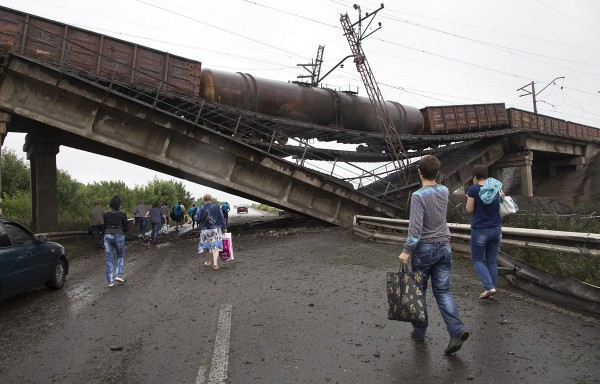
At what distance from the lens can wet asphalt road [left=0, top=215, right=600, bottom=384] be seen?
3.78m

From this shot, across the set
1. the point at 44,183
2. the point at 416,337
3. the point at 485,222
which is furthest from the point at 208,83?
the point at 416,337

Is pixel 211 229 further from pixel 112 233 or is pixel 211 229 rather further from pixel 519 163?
pixel 519 163

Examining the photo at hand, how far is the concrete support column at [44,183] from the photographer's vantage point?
1755 cm

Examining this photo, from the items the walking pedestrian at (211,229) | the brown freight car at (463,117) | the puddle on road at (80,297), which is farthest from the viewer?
the brown freight car at (463,117)

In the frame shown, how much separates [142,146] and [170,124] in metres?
1.34

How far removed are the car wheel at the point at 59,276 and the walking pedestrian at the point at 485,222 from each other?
309 inches

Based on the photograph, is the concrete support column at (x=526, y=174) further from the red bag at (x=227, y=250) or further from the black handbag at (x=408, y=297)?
the black handbag at (x=408, y=297)

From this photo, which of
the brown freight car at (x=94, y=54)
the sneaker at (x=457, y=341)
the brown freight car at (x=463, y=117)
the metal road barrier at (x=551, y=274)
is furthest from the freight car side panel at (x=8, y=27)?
the brown freight car at (x=463, y=117)

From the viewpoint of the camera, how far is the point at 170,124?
15078 millimetres

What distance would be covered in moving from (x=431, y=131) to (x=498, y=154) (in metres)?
6.51

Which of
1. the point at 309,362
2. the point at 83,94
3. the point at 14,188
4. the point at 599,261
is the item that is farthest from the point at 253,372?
the point at 14,188

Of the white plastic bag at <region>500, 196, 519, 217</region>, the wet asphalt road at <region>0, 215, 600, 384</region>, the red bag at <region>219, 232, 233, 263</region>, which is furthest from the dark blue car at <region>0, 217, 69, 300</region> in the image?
the white plastic bag at <region>500, 196, 519, 217</region>

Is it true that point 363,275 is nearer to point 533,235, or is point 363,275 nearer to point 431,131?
point 533,235

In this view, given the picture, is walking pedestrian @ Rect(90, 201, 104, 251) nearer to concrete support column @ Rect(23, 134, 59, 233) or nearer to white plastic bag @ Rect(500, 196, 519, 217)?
concrete support column @ Rect(23, 134, 59, 233)
